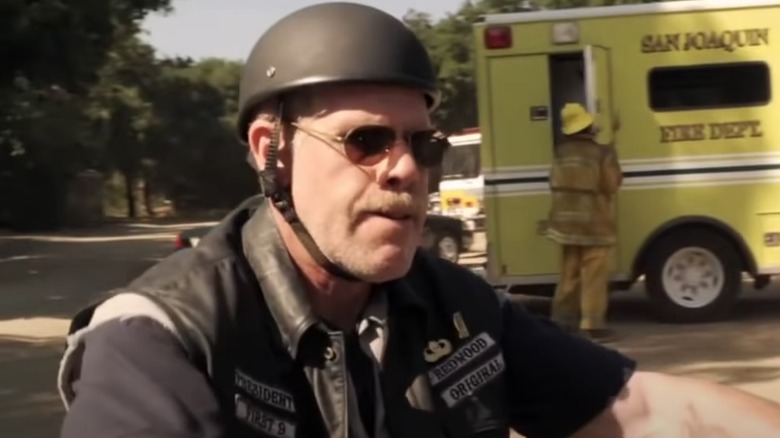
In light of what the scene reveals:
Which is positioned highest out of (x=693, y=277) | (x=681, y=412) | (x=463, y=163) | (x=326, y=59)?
(x=326, y=59)

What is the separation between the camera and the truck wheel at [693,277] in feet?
40.8

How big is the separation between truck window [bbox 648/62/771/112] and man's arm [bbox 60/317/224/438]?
10952 mm

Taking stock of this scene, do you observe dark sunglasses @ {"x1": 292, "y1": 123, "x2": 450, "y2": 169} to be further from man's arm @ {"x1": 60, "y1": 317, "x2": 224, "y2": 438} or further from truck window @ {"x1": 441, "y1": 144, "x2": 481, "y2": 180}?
truck window @ {"x1": 441, "y1": 144, "x2": 481, "y2": 180}

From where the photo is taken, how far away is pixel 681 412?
256 centimetres

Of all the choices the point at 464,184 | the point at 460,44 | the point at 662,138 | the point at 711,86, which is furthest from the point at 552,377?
the point at 460,44

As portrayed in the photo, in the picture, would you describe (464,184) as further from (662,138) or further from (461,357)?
(461,357)

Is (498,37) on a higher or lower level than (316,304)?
higher

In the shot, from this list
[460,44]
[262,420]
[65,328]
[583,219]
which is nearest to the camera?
[262,420]

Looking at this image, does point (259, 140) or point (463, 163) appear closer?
point (259, 140)

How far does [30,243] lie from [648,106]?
72.9 feet

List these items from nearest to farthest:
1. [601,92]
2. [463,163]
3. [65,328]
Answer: [601,92] → [65,328] → [463,163]

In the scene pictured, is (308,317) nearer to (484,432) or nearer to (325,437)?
(325,437)

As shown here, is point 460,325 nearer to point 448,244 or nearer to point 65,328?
point 65,328

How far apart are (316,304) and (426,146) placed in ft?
1.05
